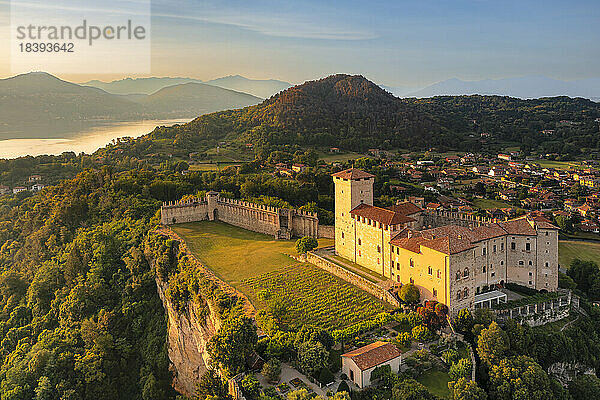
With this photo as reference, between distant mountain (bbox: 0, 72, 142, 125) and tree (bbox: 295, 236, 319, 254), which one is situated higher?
distant mountain (bbox: 0, 72, 142, 125)

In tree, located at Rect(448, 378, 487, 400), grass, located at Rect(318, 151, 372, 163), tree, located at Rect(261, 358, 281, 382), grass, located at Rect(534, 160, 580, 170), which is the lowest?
tree, located at Rect(448, 378, 487, 400)

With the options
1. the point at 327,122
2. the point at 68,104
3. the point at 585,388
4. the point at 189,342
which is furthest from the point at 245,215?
the point at 327,122

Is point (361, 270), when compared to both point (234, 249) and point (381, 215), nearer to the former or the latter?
point (381, 215)

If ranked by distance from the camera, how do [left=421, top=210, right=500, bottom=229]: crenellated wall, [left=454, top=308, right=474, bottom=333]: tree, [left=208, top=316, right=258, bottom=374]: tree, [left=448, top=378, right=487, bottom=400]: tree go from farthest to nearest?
[left=421, top=210, right=500, bottom=229]: crenellated wall
[left=454, top=308, right=474, bottom=333]: tree
[left=208, top=316, right=258, bottom=374]: tree
[left=448, top=378, right=487, bottom=400]: tree

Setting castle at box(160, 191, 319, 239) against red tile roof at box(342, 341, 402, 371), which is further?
castle at box(160, 191, 319, 239)

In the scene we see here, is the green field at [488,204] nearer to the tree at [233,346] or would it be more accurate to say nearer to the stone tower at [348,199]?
the stone tower at [348,199]

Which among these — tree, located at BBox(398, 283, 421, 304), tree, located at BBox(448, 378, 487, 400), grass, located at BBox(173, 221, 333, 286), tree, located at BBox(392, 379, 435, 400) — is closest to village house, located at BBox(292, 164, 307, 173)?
grass, located at BBox(173, 221, 333, 286)

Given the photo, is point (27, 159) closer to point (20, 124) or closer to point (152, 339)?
point (20, 124)

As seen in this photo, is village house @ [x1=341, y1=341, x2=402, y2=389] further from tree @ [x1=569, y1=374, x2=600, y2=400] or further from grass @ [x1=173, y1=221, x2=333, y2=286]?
grass @ [x1=173, y1=221, x2=333, y2=286]
